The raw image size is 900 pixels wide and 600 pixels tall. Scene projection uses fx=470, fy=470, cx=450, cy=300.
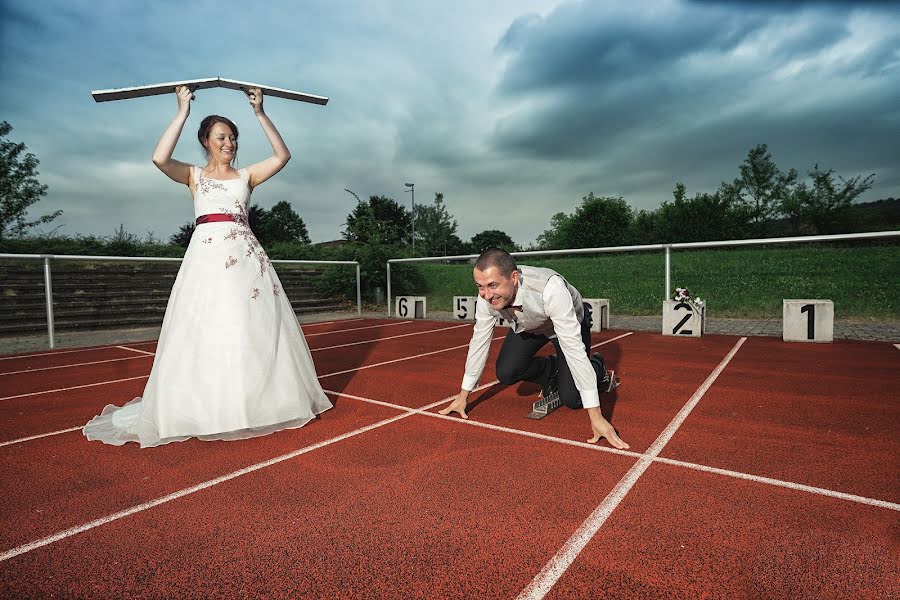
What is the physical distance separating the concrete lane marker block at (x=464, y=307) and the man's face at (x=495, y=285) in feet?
26.8

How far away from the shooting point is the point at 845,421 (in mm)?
3451

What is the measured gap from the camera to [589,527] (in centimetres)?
204

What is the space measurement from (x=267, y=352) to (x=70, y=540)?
153cm

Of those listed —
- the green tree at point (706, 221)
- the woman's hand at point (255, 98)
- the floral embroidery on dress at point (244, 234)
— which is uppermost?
the green tree at point (706, 221)

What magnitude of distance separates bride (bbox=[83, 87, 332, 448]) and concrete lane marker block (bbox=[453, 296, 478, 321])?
25.6 feet

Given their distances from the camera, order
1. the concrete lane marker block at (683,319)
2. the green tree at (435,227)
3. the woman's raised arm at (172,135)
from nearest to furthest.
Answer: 1. the woman's raised arm at (172,135)
2. the concrete lane marker block at (683,319)
3. the green tree at (435,227)

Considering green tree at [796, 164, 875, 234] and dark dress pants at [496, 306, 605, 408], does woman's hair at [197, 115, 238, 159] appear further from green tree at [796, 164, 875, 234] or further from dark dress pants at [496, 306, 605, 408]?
green tree at [796, 164, 875, 234]

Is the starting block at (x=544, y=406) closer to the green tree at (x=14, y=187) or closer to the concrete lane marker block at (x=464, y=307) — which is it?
the concrete lane marker block at (x=464, y=307)

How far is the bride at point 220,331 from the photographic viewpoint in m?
3.17

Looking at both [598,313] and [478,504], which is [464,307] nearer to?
[598,313]

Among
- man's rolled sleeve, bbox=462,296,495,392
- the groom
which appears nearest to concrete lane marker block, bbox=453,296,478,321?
the groom

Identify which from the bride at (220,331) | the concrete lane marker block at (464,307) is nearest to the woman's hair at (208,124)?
the bride at (220,331)

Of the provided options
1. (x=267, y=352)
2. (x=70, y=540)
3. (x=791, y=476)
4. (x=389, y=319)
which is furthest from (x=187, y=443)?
(x=389, y=319)

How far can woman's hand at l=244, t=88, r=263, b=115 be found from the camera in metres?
3.42
